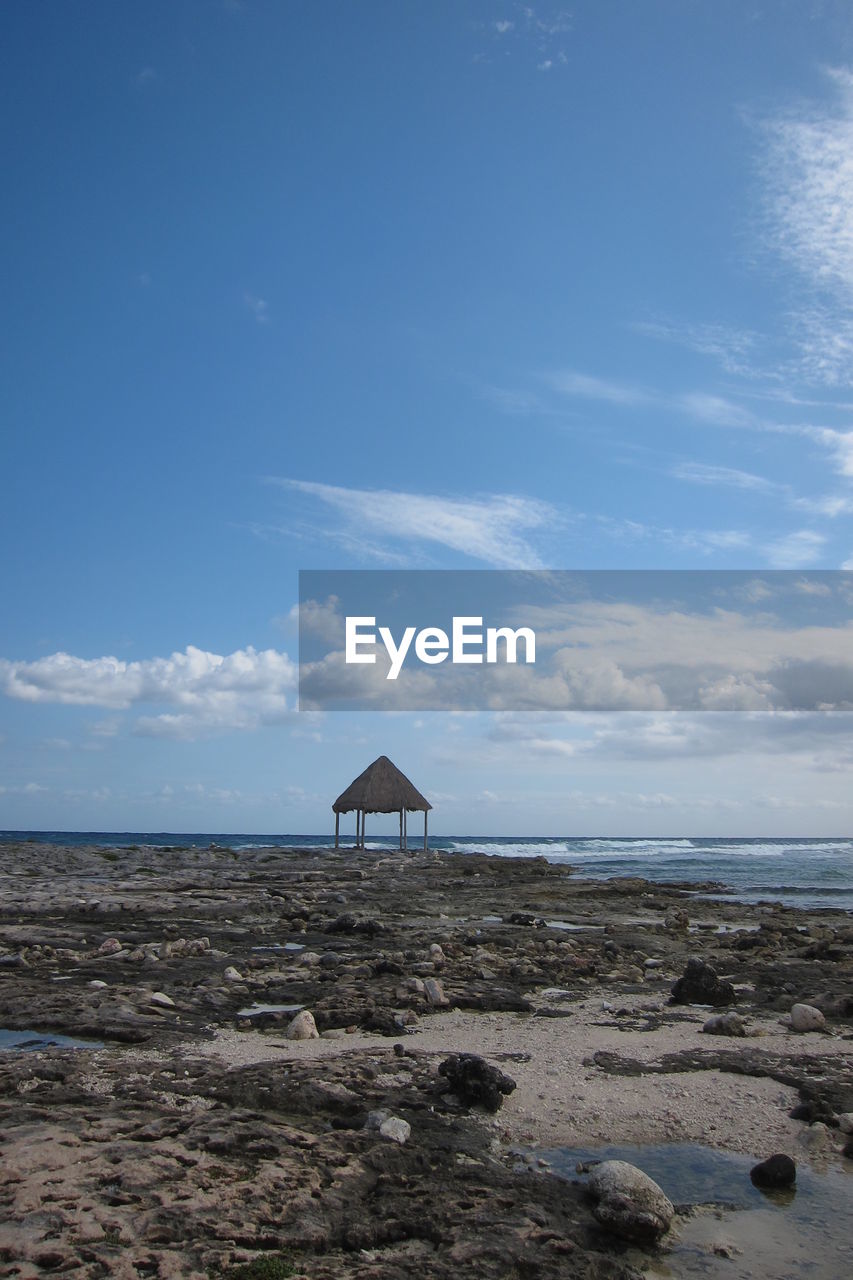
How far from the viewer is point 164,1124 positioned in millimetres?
5156

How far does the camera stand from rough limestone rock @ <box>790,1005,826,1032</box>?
28.1ft

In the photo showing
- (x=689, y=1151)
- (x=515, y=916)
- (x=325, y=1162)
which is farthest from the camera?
(x=515, y=916)

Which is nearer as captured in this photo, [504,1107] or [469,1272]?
[469,1272]

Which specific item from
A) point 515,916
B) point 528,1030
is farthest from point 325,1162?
point 515,916

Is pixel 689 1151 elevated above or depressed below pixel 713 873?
above

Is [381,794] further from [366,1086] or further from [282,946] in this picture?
[366,1086]

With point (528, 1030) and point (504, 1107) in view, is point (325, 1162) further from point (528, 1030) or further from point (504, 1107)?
point (528, 1030)

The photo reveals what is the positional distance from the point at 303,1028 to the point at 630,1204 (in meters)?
4.07

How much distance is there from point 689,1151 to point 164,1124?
→ 3117 mm

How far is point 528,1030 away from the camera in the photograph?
8.36 m

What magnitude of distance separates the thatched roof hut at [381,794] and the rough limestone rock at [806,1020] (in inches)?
1332

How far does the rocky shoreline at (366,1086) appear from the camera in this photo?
408 centimetres

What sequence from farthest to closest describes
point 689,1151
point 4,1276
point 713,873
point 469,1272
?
1. point 713,873
2. point 689,1151
3. point 469,1272
4. point 4,1276

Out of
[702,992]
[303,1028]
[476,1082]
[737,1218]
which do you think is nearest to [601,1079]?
[476,1082]
